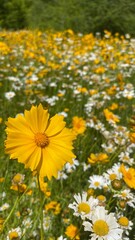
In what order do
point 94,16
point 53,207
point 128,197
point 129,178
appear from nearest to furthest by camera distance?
point 129,178 < point 128,197 < point 53,207 < point 94,16

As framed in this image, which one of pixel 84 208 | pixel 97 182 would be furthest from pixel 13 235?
pixel 97 182

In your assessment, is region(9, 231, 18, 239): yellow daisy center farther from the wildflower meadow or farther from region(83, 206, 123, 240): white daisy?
region(83, 206, 123, 240): white daisy

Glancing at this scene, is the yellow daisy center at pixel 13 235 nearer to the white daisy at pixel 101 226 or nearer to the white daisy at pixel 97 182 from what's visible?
the white daisy at pixel 101 226

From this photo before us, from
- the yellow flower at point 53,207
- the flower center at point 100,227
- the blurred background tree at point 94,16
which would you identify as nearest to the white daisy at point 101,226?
the flower center at point 100,227

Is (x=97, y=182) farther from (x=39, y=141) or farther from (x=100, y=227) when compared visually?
(x=39, y=141)

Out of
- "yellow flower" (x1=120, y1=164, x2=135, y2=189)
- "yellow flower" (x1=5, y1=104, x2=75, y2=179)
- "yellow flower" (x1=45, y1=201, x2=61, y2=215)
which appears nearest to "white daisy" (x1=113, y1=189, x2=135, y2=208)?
"yellow flower" (x1=120, y1=164, x2=135, y2=189)

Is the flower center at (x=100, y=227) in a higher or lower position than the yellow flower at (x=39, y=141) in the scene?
lower

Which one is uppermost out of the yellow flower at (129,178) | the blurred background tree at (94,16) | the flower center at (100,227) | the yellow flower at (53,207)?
the blurred background tree at (94,16)

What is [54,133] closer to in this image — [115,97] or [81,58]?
[115,97]
